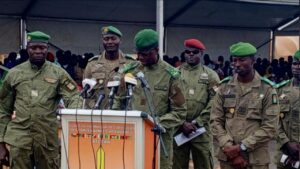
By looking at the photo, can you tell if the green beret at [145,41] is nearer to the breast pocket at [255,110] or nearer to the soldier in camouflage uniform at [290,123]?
the breast pocket at [255,110]

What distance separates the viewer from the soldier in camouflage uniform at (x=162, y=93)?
5.41 m

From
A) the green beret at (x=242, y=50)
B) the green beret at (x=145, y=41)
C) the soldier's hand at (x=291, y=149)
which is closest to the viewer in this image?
the green beret at (x=145, y=41)

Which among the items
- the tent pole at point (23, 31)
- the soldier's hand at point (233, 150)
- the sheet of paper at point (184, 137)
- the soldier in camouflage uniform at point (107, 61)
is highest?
the tent pole at point (23, 31)

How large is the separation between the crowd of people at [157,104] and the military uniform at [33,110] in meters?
0.01

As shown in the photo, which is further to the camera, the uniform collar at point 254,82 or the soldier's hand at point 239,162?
the uniform collar at point 254,82

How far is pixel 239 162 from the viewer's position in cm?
527

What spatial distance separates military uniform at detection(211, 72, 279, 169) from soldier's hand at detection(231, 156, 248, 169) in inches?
2.5

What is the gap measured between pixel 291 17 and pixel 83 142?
11.4m

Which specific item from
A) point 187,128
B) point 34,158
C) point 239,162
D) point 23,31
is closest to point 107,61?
point 187,128

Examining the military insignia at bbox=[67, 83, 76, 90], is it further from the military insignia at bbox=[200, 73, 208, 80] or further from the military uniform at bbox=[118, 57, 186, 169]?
the military insignia at bbox=[200, 73, 208, 80]

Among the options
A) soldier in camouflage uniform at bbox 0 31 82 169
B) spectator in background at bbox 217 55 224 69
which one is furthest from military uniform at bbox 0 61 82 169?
spectator in background at bbox 217 55 224 69

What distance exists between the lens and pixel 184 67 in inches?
298

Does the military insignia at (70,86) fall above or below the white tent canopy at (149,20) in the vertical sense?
below

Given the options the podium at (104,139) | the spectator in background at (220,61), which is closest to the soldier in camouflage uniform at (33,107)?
the podium at (104,139)
